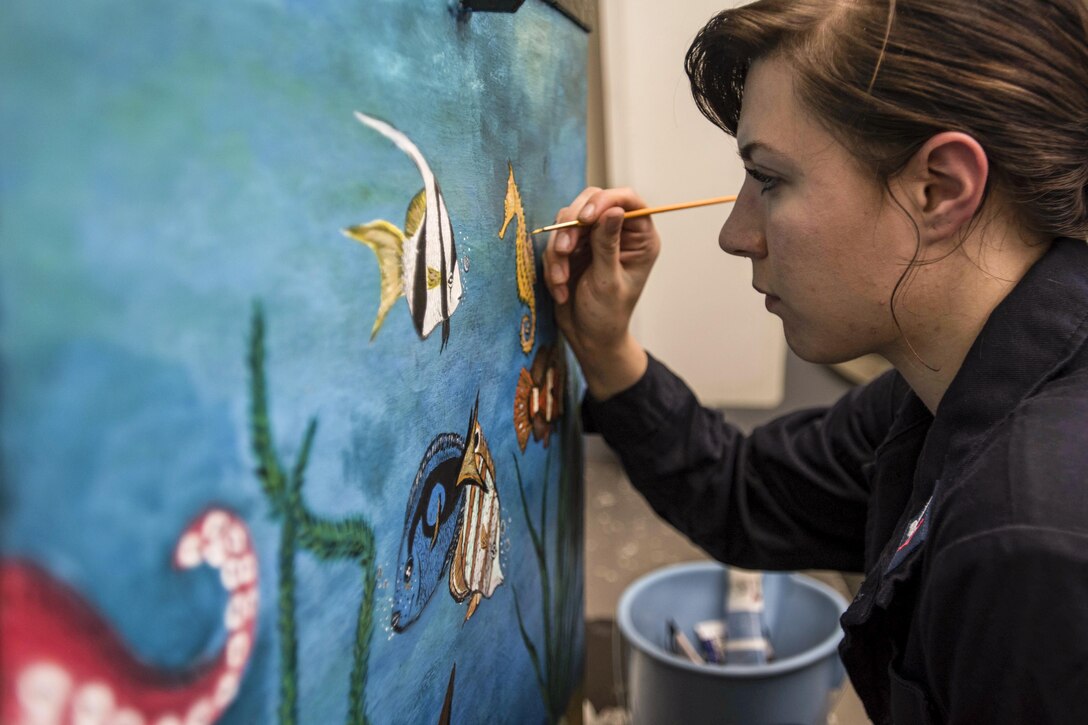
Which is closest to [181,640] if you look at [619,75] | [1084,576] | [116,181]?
[116,181]

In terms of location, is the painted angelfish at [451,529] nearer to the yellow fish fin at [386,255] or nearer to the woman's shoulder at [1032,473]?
the yellow fish fin at [386,255]

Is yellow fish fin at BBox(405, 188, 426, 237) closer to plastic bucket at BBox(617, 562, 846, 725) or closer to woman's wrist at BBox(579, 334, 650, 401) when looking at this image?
woman's wrist at BBox(579, 334, 650, 401)

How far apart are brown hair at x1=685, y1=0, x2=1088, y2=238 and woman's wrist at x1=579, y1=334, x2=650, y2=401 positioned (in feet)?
1.08

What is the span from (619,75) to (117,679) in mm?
1572

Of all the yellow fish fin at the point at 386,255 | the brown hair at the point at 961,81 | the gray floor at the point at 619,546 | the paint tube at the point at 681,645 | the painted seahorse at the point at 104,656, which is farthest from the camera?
the gray floor at the point at 619,546

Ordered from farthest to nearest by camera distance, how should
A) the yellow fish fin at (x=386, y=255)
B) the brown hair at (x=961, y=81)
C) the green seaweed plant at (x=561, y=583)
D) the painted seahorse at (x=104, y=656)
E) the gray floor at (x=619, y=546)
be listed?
the gray floor at (x=619, y=546) → the green seaweed plant at (x=561, y=583) → the brown hair at (x=961, y=81) → the yellow fish fin at (x=386, y=255) → the painted seahorse at (x=104, y=656)

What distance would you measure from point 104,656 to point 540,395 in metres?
0.53

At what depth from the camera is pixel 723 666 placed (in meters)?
1.12

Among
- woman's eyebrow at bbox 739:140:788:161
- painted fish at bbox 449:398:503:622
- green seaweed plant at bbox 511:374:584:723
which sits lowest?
green seaweed plant at bbox 511:374:584:723

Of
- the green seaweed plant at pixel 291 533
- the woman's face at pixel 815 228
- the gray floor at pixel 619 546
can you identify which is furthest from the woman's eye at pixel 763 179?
the gray floor at pixel 619 546

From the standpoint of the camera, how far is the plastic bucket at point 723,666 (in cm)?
109

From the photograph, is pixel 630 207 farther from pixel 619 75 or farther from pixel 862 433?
pixel 619 75

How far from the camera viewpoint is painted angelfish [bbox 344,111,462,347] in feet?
1.48

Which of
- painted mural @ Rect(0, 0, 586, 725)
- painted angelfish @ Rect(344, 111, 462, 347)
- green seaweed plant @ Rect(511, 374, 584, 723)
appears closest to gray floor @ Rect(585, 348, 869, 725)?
green seaweed plant @ Rect(511, 374, 584, 723)
